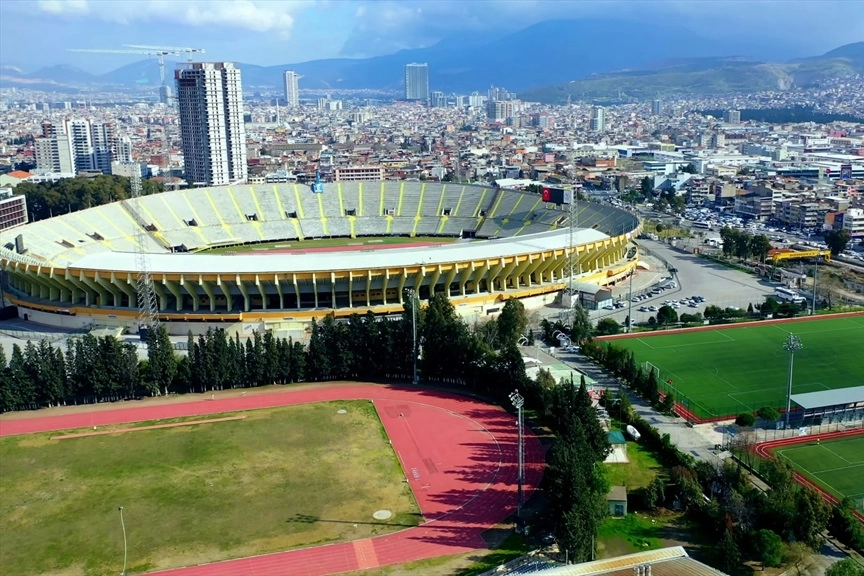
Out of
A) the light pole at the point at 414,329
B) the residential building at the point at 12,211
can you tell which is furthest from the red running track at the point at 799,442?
the residential building at the point at 12,211

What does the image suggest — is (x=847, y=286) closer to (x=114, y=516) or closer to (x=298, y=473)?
(x=298, y=473)

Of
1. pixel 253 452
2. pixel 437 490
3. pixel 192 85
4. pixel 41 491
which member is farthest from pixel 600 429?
pixel 192 85

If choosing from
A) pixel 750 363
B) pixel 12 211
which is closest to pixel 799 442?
pixel 750 363

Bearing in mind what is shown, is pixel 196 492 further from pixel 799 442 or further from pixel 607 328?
pixel 607 328

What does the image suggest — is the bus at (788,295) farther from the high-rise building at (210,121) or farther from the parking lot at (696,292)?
the high-rise building at (210,121)

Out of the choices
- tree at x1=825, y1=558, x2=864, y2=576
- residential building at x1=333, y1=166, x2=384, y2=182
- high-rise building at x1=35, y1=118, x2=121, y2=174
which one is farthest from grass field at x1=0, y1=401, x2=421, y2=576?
high-rise building at x1=35, y1=118, x2=121, y2=174

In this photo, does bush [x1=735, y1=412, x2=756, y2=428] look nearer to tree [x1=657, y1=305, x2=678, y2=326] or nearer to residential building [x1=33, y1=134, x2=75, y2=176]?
tree [x1=657, y1=305, x2=678, y2=326]
